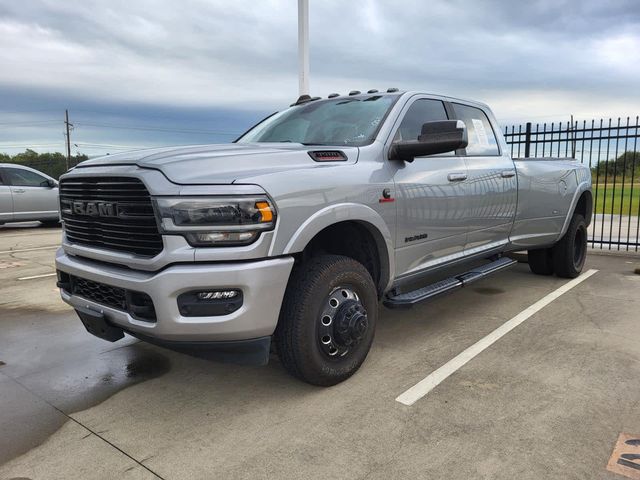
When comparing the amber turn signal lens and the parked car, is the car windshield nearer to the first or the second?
the amber turn signal lens

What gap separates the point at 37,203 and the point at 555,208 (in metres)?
11.8

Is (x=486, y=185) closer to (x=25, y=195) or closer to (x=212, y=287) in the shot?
(x=212, y=287)

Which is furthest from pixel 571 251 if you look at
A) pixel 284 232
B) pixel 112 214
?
pixel 112 214

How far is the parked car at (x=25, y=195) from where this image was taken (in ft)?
40.1

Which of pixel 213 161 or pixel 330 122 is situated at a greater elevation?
pixel 330 122

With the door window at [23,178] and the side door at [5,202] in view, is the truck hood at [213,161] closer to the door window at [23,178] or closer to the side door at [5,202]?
the side door at [5,202]

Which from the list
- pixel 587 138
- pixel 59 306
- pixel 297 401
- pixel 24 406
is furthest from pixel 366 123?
pixel 587 138

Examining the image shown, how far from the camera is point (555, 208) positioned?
227 inches

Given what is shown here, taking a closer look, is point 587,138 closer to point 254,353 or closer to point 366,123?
point 366,123

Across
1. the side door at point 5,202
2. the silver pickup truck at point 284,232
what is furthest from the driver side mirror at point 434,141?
the side door at point 5,202

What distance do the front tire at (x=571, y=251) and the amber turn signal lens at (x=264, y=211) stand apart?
474cm

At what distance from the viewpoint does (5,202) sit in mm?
12133

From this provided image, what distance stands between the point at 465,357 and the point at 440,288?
55cm

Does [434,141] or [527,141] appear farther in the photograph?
[527,141]
